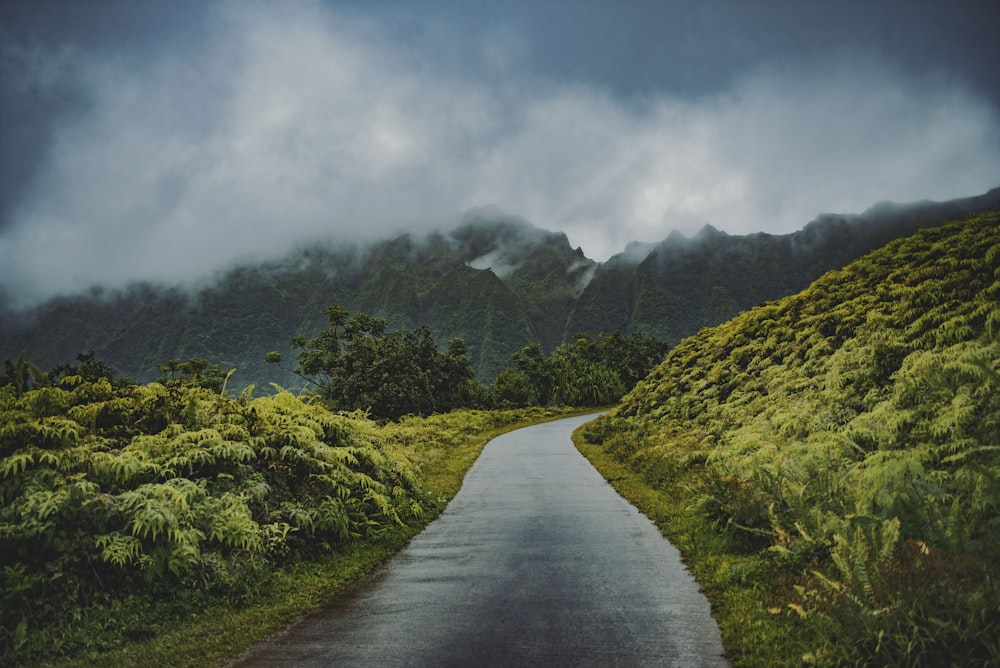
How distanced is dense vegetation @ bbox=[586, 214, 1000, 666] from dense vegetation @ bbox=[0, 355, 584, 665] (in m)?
4.93

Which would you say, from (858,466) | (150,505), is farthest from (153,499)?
(858,466)

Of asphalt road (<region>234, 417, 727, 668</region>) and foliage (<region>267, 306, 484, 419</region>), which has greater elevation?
foliage (<region>267, 306, 484, 419</region>)

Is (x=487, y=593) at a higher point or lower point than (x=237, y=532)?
lower

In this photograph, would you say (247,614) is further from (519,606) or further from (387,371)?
(387,371)

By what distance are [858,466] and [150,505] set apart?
8.31 metres

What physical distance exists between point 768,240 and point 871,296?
19745 cm

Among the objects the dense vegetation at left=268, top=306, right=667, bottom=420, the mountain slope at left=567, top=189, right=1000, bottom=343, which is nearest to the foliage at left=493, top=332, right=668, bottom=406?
the dense vegetation at left=268, top=306, right=667, bottom=420

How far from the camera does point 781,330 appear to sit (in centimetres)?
1902

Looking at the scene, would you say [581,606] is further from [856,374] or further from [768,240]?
[768,240]

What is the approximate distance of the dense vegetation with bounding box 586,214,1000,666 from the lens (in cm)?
430

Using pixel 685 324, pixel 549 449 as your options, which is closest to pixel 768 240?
pixel 685 324

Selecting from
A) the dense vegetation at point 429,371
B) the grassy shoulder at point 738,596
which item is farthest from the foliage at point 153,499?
the dense vegetation at point 429,371

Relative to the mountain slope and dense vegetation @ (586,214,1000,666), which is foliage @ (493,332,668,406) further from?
the mountain slope

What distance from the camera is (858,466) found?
25.8 feet
